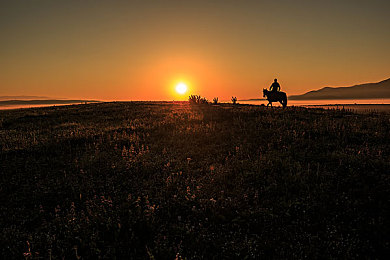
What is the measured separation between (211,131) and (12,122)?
18887 mm

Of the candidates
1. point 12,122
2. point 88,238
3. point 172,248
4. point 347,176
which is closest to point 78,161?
point 88,238

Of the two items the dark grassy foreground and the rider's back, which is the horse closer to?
the rider's back

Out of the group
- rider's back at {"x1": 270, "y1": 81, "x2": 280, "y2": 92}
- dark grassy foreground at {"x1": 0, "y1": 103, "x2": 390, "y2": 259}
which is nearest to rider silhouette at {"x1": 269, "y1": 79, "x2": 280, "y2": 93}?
rider's back at {"x1": 270, "y1": 81, "x2": 280, "y2": 92}

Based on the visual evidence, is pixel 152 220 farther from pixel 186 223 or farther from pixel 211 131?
pixel 211 131

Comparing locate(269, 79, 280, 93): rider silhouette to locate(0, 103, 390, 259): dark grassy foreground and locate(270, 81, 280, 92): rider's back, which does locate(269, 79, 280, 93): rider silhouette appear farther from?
locate(0, 103, 390, 259): dark grassy foreground

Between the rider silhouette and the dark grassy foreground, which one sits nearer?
the dark grassy foreground

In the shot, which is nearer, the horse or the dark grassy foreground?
the dark grassy foreground

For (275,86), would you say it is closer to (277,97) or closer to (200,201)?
(277,97)

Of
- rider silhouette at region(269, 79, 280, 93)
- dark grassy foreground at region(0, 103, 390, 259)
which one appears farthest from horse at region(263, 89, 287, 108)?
dark grassy foreground at region(0, 103, 390, 259)

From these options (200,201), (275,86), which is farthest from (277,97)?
(200,201)

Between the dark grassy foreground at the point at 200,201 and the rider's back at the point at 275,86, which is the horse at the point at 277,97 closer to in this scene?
the rider's back at the point at 275,86

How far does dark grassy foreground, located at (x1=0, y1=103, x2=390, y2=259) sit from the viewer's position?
13.6ft

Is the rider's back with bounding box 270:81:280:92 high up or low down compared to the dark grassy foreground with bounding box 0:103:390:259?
up

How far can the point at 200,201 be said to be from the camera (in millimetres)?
5430
